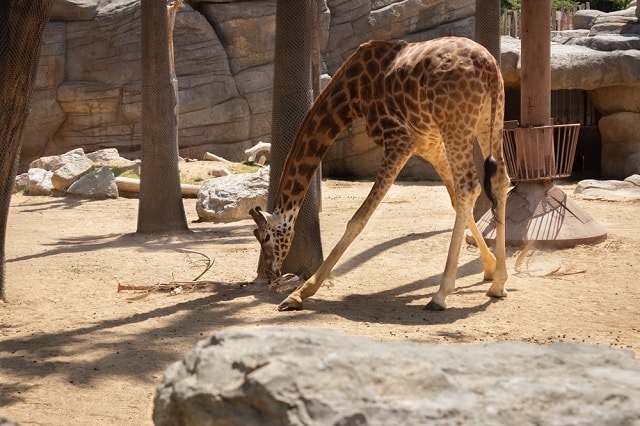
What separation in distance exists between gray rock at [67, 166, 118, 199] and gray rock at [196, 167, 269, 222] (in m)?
2.81

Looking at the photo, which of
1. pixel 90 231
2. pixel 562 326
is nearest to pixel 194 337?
pixel 562 326

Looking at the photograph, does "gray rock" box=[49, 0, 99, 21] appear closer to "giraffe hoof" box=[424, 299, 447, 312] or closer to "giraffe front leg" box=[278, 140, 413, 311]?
"giraffe front leg" box=[278, 140, 413, 311]

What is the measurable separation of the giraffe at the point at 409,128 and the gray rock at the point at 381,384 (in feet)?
14.1

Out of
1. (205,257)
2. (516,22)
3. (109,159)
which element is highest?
(516,22)

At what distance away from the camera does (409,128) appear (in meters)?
7.32

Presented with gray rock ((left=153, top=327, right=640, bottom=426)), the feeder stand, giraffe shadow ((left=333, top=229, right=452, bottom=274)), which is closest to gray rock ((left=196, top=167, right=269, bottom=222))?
giraffe shadow ((left=333, top=229, right=452, bottom=274))

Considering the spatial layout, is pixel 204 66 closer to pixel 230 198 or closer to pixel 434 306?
pixel 230 198

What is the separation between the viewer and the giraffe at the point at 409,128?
7.15 m

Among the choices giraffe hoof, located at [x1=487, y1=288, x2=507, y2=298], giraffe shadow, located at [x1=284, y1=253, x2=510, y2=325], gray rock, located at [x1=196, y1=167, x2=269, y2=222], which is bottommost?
giraffe shadow, located at [x1=284, y1=253, x2=510, y2=325]

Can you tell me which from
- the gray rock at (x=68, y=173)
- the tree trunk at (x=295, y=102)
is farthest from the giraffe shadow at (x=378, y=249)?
the gray rock at (x=68, y=173)

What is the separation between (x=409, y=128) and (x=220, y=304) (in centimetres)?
202

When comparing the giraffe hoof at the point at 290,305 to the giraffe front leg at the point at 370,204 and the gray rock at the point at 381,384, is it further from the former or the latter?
the gray rock at the point at 381,384

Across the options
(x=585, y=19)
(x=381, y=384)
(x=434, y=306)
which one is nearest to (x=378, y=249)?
(x=434, y=306)

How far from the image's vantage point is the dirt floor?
17.0ft
